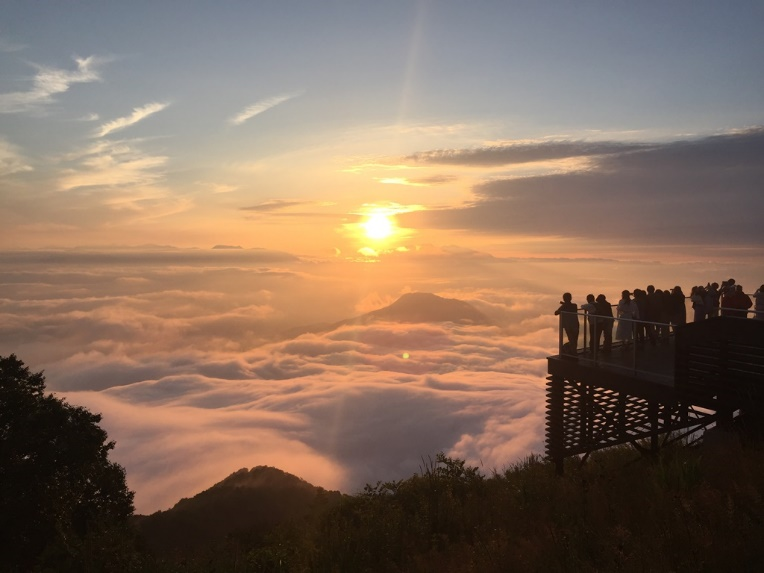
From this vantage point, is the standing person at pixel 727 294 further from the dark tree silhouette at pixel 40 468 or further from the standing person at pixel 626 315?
the dark tree silhouette at pixel 40 468

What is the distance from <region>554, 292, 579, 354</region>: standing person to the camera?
14.6 m

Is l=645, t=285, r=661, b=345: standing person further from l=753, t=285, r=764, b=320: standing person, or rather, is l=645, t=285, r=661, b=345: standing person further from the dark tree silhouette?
the dark tree silhouette

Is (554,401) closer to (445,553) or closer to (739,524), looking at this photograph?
(445,553)

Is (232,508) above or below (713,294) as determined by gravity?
below

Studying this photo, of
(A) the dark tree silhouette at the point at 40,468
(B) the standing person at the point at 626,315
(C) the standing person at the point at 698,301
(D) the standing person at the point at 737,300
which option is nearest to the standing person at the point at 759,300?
(D) the standing person at the point at 737,300

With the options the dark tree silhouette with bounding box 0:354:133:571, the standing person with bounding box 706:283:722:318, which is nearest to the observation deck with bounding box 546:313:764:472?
the standing person with bounding box 706:283:722:318

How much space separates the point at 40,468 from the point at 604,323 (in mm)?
19372

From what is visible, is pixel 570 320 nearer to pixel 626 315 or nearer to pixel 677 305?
pixel 626 315


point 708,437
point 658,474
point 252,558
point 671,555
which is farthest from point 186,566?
point 708,437

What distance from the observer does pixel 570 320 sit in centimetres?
1473

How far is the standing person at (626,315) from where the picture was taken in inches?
558

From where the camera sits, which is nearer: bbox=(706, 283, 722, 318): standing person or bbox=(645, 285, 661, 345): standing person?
bbox=(645, 285, 661, 345): standing person

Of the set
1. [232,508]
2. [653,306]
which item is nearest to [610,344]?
[653,306]

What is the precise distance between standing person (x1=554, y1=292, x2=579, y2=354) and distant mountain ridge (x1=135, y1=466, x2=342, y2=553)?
65.5m
